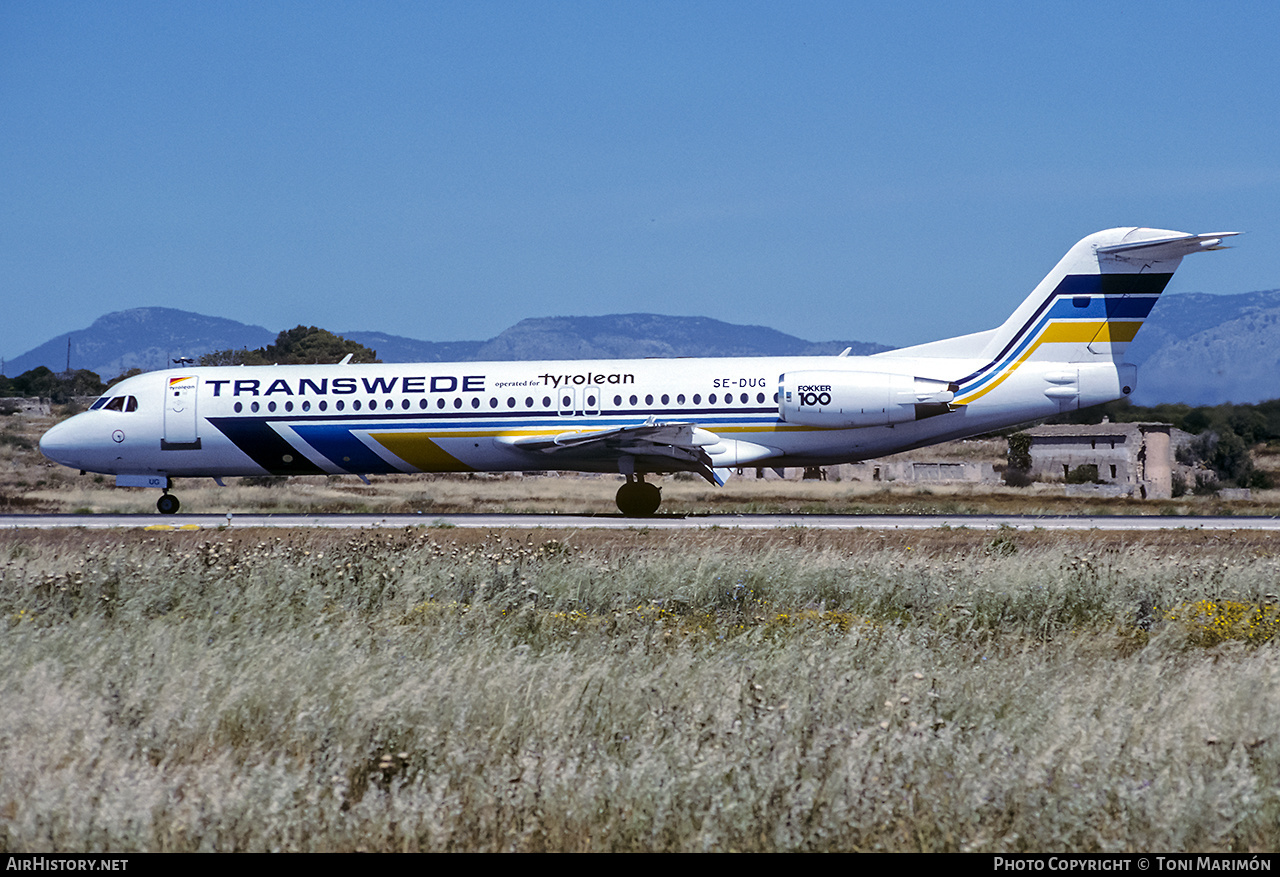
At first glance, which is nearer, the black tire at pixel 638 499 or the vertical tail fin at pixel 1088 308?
the vertical tail fin at pixel 1088 308

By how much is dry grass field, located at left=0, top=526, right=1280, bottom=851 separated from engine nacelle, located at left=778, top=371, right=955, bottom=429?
43.7 feet

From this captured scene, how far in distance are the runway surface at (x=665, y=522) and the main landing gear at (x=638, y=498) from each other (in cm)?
41

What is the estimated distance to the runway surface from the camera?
23.2m

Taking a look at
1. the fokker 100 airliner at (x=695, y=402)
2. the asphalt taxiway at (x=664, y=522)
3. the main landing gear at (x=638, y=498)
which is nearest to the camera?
the asphalt taxiway at (x=664, y=522)

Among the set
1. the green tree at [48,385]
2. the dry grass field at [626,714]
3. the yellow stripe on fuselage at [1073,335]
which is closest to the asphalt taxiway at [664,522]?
the yellow stripe on fuselage at [1073,335]

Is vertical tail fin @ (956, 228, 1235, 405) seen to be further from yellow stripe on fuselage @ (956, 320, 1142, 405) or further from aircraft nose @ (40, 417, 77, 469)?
aircraft nose @ (40, 417, 77, 469)

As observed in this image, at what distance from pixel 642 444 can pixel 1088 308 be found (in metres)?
10.5

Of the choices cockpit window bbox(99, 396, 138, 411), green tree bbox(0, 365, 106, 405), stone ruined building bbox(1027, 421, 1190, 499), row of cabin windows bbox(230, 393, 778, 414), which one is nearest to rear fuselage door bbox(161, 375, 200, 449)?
cockpit window bbox(99, 396, 138, 411)

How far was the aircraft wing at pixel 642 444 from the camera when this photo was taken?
83.6 ft

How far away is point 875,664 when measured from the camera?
9.05 meters

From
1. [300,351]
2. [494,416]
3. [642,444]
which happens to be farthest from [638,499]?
[300,351]

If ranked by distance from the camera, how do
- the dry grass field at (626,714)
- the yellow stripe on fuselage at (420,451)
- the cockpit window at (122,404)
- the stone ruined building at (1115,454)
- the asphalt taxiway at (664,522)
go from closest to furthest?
the dry grass field at (626,714), the asphalt taxiway at (664,522), the yellow stripe on fuselage at (420,451), the cockpit window at (122,404), the stone ruined building at (1115,454)

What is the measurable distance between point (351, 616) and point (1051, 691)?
233 inches

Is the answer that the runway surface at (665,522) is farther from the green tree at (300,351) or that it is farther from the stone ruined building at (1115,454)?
the green tree at (300,351)
